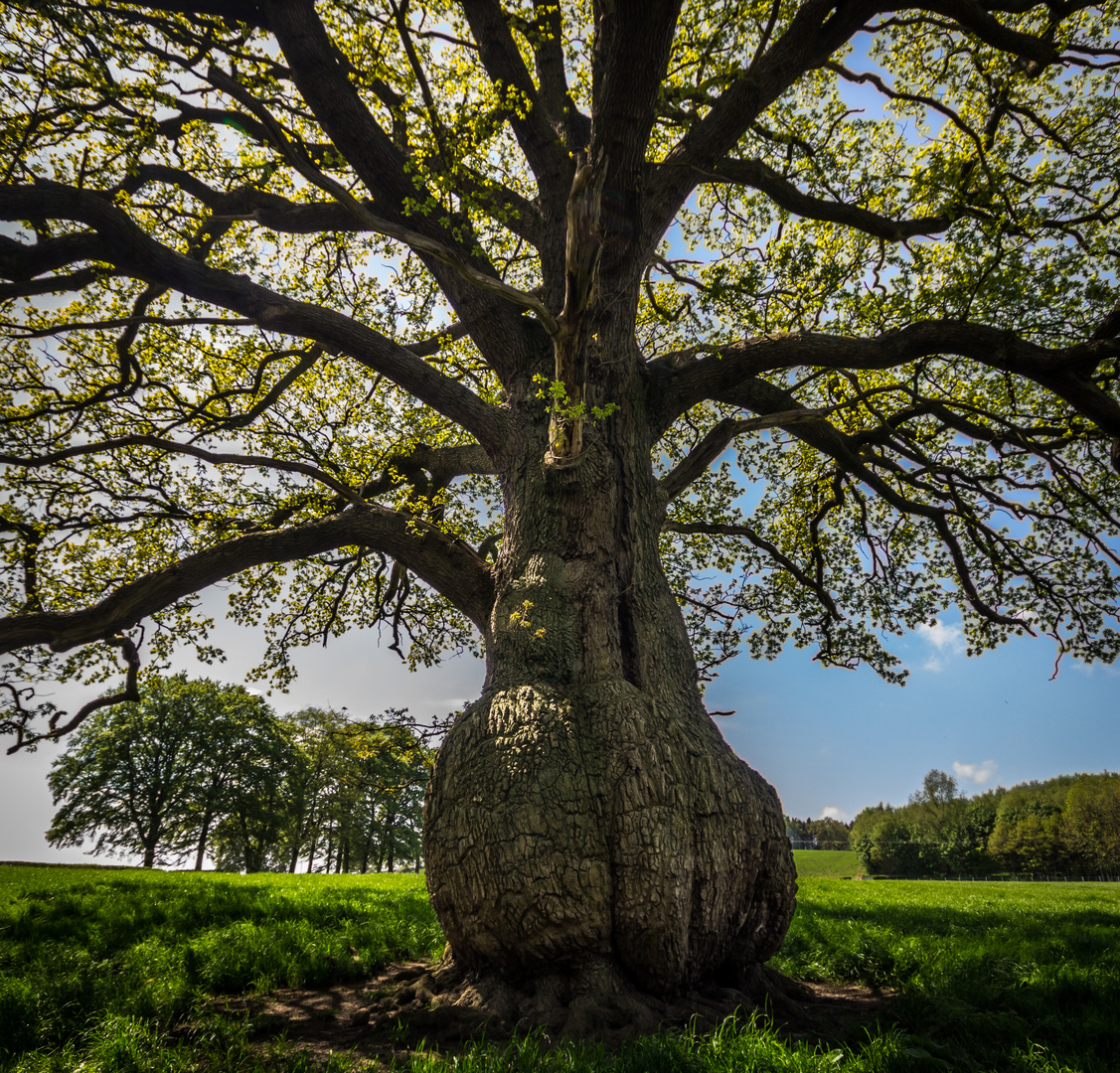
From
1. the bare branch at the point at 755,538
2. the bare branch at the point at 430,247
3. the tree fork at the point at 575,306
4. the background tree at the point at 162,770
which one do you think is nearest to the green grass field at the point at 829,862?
the background tree at the point at 162,770

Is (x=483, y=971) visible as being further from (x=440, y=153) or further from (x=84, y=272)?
(x=84, y=272)

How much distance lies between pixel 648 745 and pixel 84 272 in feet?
25.6

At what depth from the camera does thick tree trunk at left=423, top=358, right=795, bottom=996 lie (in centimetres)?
392

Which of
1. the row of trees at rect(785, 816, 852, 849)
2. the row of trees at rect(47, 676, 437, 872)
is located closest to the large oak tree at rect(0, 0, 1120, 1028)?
the row of trees at rect(47, 676, 437, 872)

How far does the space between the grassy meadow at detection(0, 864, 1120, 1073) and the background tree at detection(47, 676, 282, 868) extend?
2497 centimetres

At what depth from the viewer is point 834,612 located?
10453 millimetres

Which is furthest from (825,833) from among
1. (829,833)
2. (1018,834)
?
(1018,834)

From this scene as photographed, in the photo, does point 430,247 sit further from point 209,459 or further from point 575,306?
point 209,459

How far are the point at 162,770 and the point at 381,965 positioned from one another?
3133 cm

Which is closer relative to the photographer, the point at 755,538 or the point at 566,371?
the point at 566,371

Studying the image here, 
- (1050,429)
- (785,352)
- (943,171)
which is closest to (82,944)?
(785,352)

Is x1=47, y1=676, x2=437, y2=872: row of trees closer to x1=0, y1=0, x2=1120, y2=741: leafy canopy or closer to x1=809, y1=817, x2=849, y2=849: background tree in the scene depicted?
x1=0, y1=0, x2=1120, y2=741: leafy canopy

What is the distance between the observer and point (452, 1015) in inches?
147

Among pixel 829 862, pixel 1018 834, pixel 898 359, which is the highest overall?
pixel 898 359
